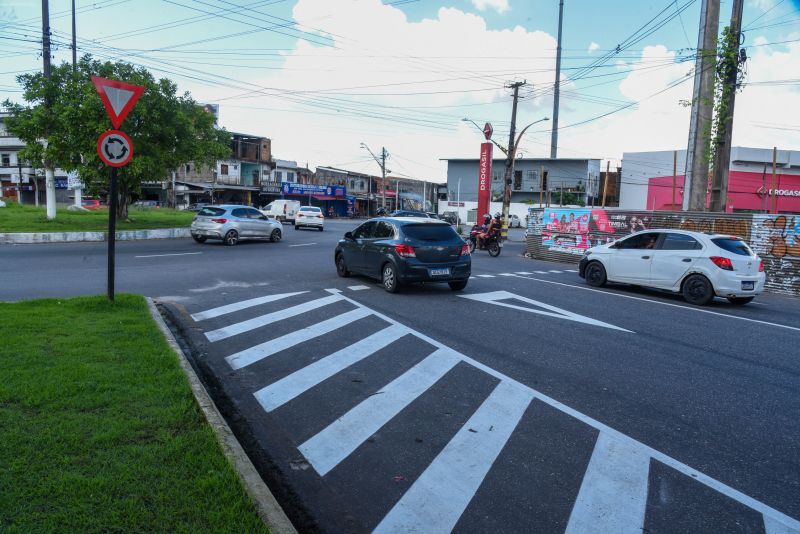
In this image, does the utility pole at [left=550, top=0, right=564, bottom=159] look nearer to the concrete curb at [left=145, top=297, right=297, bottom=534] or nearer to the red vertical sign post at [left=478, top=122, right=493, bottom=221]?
the red vertical sign post at [left=478, top=122, right=493, bottom=221]

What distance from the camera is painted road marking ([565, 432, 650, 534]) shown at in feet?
11.1

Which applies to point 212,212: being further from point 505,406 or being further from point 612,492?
point 612,492

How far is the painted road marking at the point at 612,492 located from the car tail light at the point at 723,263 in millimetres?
8123

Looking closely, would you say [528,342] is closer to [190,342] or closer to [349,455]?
[349,455]

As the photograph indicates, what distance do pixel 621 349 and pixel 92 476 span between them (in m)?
6.32

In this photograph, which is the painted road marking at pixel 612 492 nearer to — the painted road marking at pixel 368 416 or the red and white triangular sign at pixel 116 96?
the painted road marking at pixel 368 416

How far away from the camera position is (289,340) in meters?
7.70

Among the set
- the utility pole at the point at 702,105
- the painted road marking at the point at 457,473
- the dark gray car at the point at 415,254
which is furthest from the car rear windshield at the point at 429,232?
the utility pole at the point at 702,105

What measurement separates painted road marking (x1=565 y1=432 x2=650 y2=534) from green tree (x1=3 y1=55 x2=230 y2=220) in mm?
23016

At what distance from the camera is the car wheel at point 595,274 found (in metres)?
13.6

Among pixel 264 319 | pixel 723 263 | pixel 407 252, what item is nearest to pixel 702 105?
pixel 723 263

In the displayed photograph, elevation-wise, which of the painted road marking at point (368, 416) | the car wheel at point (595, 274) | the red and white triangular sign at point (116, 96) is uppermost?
the red and white triangular sign at point (116, 96)

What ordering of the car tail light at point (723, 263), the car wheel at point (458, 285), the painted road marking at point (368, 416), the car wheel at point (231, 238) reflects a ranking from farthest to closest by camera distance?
1. the car wheel at point (231, 238)
2. the car wheel at point (458, 285)
3. the car tail light at point (723, 263)
4. the painted road marking at point (368, 416)

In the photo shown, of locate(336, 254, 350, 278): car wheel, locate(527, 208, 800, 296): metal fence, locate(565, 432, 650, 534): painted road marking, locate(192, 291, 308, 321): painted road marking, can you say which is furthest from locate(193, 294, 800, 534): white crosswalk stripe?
locate(527, 208, 800, 296): metal fence
